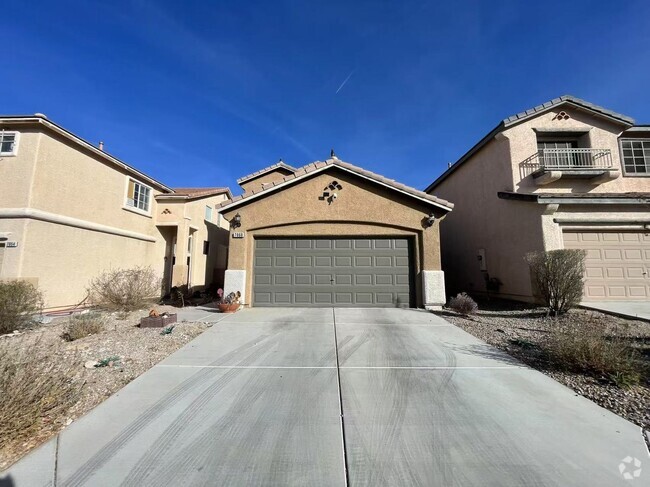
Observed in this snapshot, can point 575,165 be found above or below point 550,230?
above

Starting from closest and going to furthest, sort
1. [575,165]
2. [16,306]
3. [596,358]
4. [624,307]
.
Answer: [596,358] < [16,306] < [624,307] < [575,165]

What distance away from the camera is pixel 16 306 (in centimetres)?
744

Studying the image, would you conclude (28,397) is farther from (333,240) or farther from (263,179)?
(263,179)

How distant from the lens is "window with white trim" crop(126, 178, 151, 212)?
1341 cm

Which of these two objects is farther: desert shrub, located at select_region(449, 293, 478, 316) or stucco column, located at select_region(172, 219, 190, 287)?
stucco column, located at select_region(172, 219, 190, 287)

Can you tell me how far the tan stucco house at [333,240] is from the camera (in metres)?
10.8

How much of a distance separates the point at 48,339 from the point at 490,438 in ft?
26.8

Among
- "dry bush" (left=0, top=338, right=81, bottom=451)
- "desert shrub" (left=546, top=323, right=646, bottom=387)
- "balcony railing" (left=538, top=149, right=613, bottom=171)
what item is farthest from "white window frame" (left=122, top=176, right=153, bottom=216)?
"balcony railing" (left=538, top=149, right=613, bottom=171)

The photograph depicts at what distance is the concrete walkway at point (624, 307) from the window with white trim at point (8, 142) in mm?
18203

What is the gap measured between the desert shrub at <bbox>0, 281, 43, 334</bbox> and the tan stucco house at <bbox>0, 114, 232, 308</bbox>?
165 centimetres

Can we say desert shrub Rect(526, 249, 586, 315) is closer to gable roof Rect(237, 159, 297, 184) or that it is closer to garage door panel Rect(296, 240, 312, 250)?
garage door panel Rect(296, 240, 312, 250)

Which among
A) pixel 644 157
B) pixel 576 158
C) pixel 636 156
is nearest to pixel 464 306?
pixel 576 158

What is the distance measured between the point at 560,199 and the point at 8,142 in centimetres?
1801

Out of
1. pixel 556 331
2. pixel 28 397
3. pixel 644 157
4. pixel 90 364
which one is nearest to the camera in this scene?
pixel 28 397
